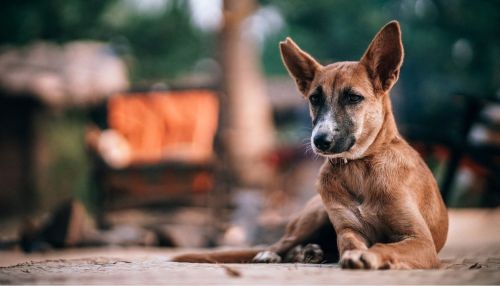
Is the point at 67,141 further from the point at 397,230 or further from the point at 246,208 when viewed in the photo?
the point at 397,230

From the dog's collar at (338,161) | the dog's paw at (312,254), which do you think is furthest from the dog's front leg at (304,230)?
the dog's collar at (338,161)

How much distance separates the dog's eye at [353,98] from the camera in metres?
4.31

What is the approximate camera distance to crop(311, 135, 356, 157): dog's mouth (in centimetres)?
413

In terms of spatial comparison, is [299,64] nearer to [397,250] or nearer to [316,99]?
[316,99]

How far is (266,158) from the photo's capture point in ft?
49.6

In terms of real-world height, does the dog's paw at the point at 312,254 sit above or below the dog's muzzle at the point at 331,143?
below

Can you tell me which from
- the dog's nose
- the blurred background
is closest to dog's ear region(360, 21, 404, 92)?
the dog's nose

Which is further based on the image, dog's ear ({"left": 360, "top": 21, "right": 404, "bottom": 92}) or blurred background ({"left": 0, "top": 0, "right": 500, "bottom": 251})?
blurred background ({"left": 0, "top": 0, "right": 500, "bottom": 251})

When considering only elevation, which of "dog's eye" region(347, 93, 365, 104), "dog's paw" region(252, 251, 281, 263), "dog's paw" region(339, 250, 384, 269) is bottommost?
"dog's paw" region(252, 251, 281, 263)

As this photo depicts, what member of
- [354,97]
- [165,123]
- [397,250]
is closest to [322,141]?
[354,97]

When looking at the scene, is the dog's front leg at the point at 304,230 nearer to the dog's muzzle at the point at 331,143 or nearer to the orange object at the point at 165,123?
the dog's muzzle at the point at 331,143

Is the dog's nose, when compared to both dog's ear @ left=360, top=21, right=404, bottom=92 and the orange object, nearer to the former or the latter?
dog's ear @ left=360, top=21, right=404, bottom=92

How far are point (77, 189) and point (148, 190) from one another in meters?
5.19

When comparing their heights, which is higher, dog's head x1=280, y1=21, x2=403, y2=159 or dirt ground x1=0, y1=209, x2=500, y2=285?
dog's head x1=280, y1=21, x2=403, y2=159
